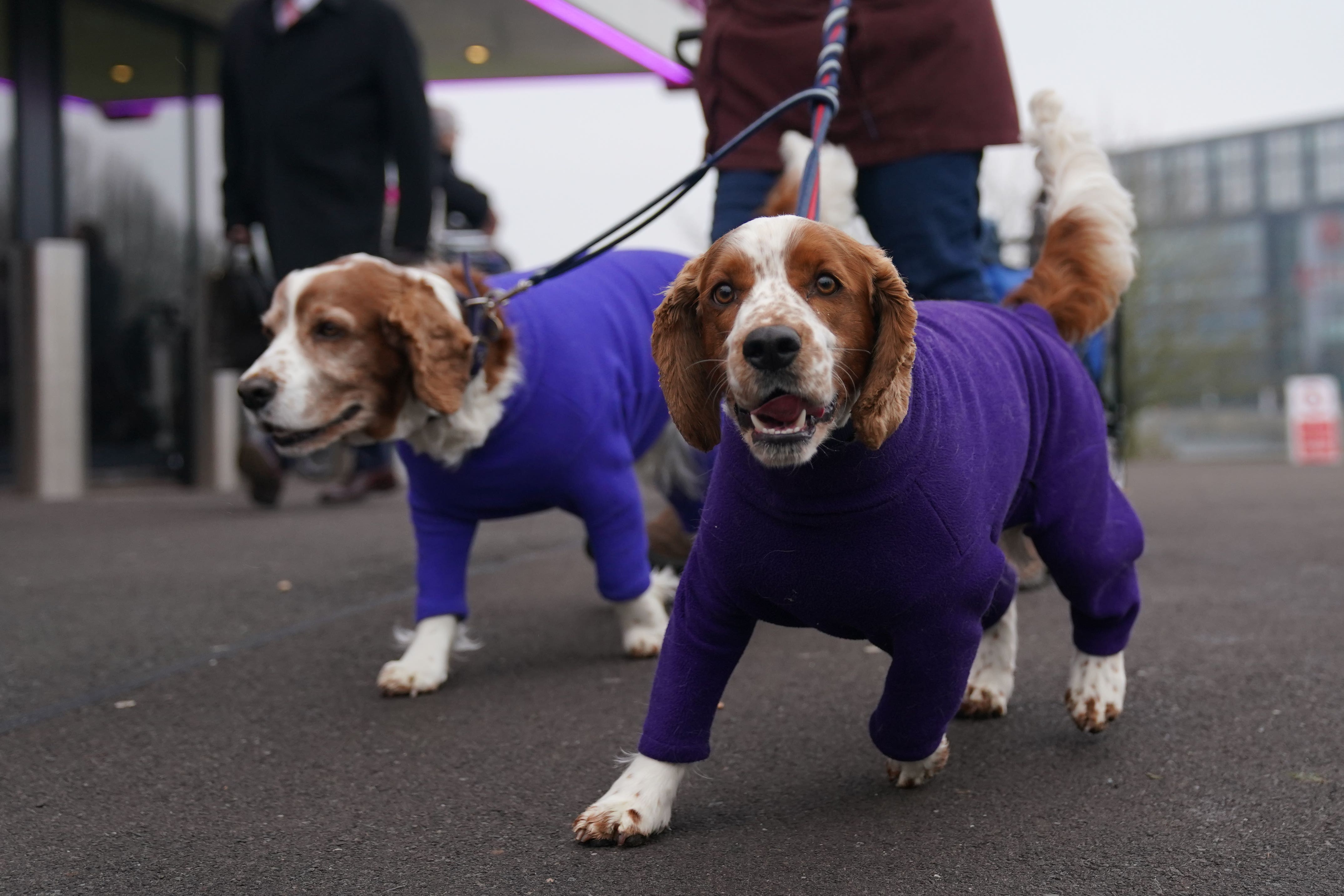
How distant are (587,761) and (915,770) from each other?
2.30 feet

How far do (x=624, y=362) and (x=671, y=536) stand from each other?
1040mm

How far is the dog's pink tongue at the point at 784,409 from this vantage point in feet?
6.90

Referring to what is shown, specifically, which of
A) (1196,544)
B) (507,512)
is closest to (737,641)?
(507,512)

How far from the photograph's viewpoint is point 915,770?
8.42 ft

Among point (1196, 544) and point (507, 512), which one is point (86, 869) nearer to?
point (507, 512)

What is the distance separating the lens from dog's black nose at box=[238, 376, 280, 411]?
340 centimetres

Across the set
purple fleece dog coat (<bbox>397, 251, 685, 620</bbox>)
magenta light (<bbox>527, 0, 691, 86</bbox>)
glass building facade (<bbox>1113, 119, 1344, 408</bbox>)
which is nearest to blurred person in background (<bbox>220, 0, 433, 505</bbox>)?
purple fleece dog coat (<bbox>397, 251, 685, 620</bbox>)

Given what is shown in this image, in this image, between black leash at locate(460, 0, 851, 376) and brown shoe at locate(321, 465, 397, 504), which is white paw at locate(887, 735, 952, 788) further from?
brown shoe at locate(321, 465, 397, 504)

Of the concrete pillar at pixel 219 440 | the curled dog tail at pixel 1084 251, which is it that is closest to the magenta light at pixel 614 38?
the concrete pillar at pixel 219 440

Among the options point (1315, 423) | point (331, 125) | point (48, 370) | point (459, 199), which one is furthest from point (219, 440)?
point (1315, 423)

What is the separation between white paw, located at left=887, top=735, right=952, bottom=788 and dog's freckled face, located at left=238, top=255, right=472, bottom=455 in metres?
1.48

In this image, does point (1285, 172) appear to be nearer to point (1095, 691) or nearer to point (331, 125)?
point (331, 125)

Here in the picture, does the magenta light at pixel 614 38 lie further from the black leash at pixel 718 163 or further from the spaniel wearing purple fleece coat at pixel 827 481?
the spaniel wearing purple fleece coat at pixel 827 481

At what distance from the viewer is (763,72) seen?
12.6 ft
